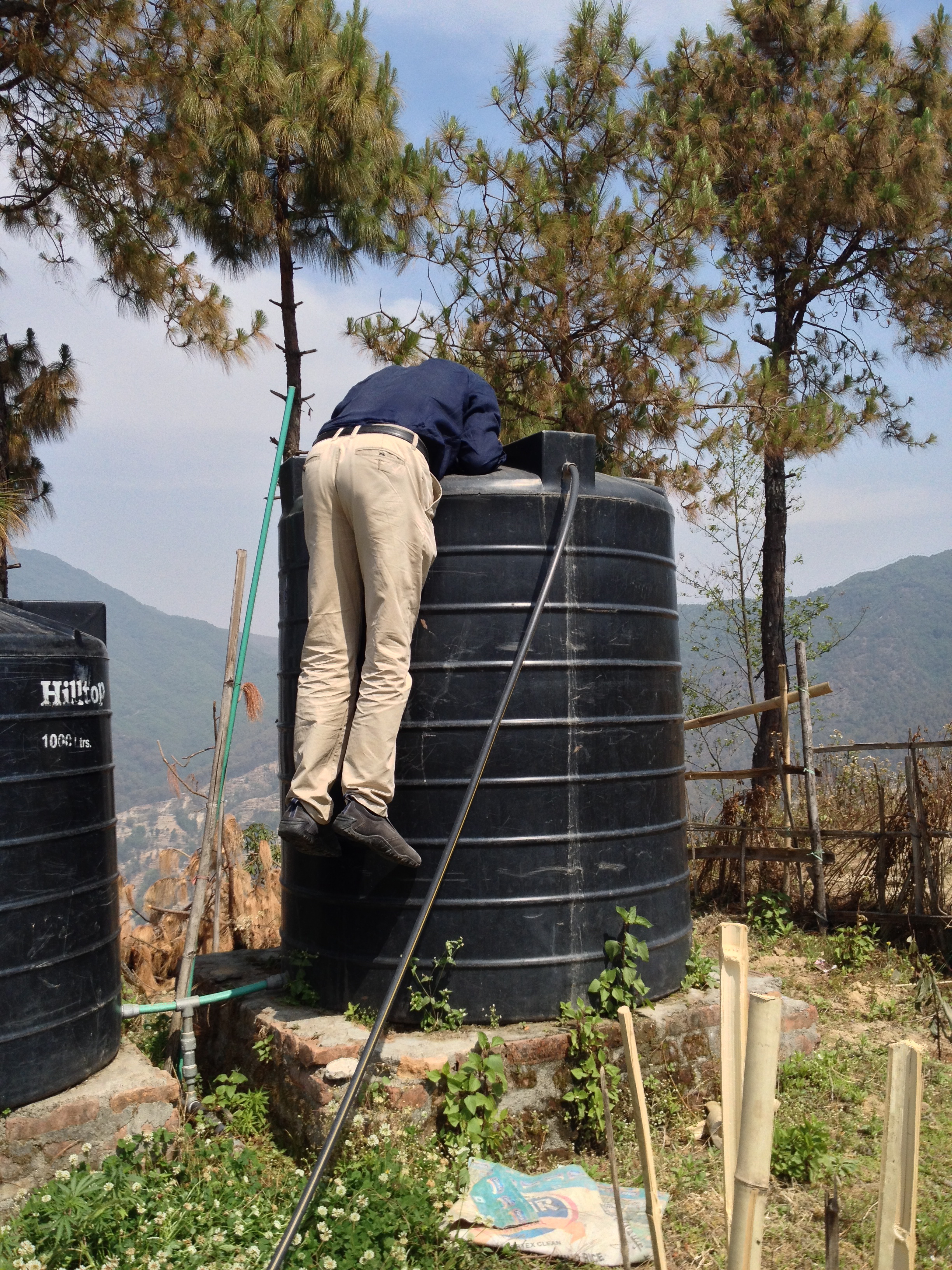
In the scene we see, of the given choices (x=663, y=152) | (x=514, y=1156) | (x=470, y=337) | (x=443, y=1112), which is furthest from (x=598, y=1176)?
(x=663, y=152)

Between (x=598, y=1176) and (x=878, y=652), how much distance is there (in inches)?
4606

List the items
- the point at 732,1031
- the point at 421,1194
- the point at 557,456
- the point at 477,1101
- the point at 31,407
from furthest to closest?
the point at 31,407
the point at 557,456
the point at 477,1101
the point at 421,1194
the point at 732,1031

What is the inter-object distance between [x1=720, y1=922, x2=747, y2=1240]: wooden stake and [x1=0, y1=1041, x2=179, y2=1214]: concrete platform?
2.49 metres

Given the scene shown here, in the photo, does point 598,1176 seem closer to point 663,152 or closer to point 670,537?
point 670,537

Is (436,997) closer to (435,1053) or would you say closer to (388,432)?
(435,1053)

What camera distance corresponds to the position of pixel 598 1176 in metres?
3.79

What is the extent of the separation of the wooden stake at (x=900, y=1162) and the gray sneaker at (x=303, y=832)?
2.52 metres

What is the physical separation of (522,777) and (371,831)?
626 mm

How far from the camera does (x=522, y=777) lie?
4105 millimetres

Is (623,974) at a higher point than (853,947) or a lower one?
higher

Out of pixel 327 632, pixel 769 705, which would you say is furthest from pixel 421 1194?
pixel 769 705

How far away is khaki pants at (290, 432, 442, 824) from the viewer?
12.8 feet

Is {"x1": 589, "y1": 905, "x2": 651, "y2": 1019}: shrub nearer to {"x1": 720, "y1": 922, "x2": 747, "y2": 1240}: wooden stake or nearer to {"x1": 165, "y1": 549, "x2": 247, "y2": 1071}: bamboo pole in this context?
{"x1": 165, "y1": 549, "x2": 247, "y2": 1071}: bamboo pole

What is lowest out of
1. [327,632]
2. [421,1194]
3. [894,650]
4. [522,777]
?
[894,650]
